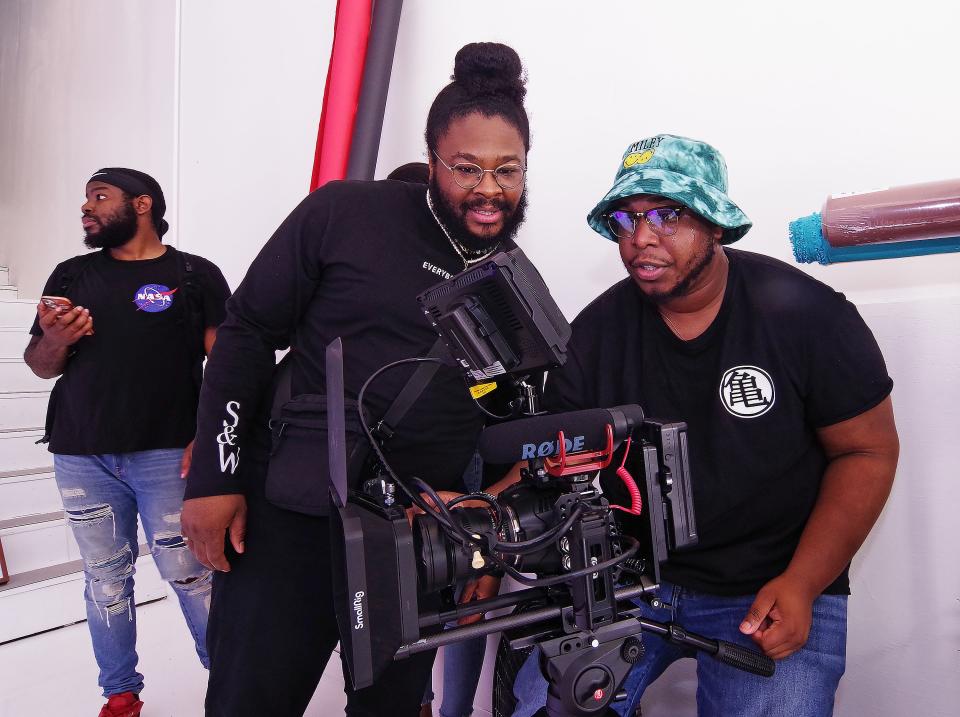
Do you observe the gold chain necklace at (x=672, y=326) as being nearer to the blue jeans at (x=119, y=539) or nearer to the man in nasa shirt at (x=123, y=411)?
the man in nasa shirt at (x=123, y=411)

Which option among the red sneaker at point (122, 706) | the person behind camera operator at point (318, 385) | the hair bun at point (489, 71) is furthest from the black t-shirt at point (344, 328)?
the red sneaker at point (122, 706)

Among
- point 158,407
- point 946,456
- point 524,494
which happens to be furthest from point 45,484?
point 946,456

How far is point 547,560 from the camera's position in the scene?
72cm

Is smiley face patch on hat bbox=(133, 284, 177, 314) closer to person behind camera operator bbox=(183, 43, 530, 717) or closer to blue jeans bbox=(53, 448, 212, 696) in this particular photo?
blue jeans bbox=(53, 448, 212, 696)

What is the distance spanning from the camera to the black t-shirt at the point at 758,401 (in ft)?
3.48

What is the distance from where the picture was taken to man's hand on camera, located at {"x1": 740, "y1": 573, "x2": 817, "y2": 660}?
0.96 m

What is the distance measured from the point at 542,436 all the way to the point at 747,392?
584 millimetres

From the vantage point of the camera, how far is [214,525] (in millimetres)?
1048

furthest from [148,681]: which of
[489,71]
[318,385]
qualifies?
[489,71]

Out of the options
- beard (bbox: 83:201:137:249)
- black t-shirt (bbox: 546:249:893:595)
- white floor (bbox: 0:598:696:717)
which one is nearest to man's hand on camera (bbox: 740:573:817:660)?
black t-shirt (bbox: 546:249:893:595)

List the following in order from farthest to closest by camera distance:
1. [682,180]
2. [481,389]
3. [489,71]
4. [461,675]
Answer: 1. [461,675]
2. [489,71]
3. [682,180]
4. [481,389]

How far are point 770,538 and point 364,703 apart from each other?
75cm

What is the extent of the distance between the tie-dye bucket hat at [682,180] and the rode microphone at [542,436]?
1.75ft

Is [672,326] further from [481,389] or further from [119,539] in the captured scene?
[119,539]
